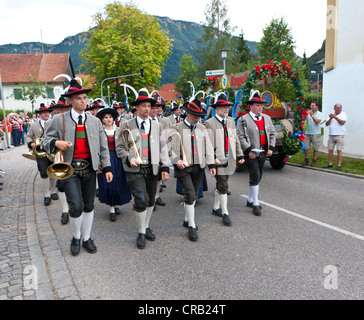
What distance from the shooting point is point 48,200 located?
676cm

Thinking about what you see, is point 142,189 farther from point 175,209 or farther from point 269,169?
point 269,169

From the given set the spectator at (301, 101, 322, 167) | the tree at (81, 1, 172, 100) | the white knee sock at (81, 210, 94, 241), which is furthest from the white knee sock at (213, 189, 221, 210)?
the tree at (81, 1, 172, 100)

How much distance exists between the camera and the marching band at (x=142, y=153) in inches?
160

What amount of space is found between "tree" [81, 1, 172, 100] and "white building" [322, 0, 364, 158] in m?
23.1

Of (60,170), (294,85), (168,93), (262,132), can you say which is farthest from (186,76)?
(60,170)

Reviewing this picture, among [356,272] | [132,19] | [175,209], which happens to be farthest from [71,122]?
[132,19]

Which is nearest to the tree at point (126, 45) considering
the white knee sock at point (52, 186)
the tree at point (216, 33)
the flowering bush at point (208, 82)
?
the tree at point (216, 33)

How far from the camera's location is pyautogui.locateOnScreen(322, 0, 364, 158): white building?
1277 centimetres

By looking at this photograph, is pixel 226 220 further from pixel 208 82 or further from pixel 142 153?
pixel 208 82

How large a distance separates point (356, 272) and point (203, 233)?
6.88 feet

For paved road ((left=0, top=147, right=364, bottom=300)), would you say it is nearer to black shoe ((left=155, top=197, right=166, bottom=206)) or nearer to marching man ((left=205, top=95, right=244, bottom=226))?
black shoe ((left=155, top=197, right=166, bottom=206))

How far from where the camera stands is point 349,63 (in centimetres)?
1341

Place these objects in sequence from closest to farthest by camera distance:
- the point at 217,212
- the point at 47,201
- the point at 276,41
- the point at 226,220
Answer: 1. the point at 226,220
2. the point at 217,212
3. the point at 47,201
4. the point at 276,41

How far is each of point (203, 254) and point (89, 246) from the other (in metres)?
1.53
